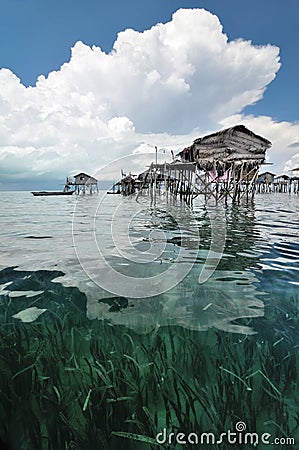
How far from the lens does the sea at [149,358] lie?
2.78 m

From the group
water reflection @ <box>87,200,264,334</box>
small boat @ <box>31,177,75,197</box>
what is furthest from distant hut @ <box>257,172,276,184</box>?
water reflection @ <box>87,200,264,334</box>

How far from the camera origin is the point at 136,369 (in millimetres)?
3191

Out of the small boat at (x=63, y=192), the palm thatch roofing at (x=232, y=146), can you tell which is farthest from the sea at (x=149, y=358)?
the small boat at (x=63, y=192)

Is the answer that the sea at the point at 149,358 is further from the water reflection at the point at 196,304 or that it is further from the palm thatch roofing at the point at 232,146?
the palm thatch roofing at the point at 232,146

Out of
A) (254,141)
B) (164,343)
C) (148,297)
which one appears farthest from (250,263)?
(254,141)

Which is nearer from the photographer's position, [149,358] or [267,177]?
[149,358]

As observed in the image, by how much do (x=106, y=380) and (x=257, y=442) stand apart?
5.31 feet

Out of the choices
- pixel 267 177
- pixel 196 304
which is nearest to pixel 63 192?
pixel 267 177

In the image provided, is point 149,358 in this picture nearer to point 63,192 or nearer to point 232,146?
point 232,146

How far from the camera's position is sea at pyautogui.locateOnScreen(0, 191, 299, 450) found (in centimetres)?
278

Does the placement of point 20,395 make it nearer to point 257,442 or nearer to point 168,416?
point 168,416

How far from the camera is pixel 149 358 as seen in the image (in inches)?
131

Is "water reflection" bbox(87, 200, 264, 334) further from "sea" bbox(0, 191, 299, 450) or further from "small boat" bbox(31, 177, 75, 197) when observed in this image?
"small boat" bbox(31, 177, 75, 197)

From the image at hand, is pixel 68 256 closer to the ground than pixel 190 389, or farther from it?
farther from it
